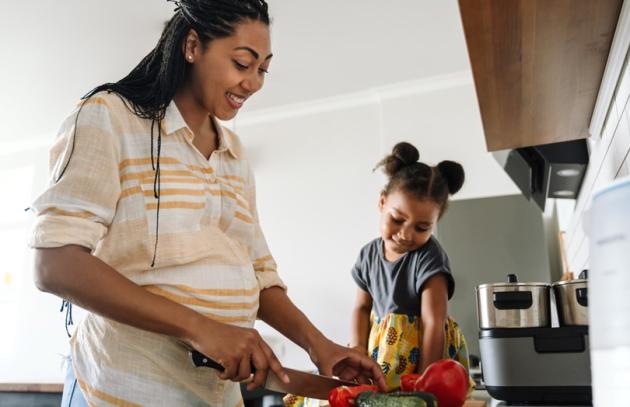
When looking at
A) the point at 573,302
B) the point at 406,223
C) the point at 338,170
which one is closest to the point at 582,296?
the point at 573,302

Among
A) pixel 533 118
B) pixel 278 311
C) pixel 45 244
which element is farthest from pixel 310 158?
pixel 45 244

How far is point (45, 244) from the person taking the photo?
0.62m

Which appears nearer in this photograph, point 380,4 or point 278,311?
point 278,311

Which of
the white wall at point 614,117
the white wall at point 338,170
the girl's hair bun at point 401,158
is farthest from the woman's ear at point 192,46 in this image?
the white wall at point 338,170

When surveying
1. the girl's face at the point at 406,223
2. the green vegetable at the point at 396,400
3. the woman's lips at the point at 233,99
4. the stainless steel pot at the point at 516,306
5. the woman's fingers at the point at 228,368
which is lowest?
the green vegetable at the point at 396,400

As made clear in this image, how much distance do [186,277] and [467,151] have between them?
8.74 ft

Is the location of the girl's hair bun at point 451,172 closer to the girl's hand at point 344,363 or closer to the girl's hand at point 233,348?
the girl's hand at point 344,363

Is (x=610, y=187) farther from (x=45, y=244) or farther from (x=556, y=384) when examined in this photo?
(x=556, y=384)

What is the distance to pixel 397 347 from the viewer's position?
1283mm

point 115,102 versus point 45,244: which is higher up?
point 115,102

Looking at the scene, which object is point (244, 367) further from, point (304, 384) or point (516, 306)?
point (516, 306)

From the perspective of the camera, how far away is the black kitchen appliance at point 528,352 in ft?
3.01

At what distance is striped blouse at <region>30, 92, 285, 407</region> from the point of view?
25.8 inches

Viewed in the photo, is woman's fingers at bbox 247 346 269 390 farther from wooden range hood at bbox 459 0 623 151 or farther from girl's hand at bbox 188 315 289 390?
wooden range hood at bbox 459 0 623 151
